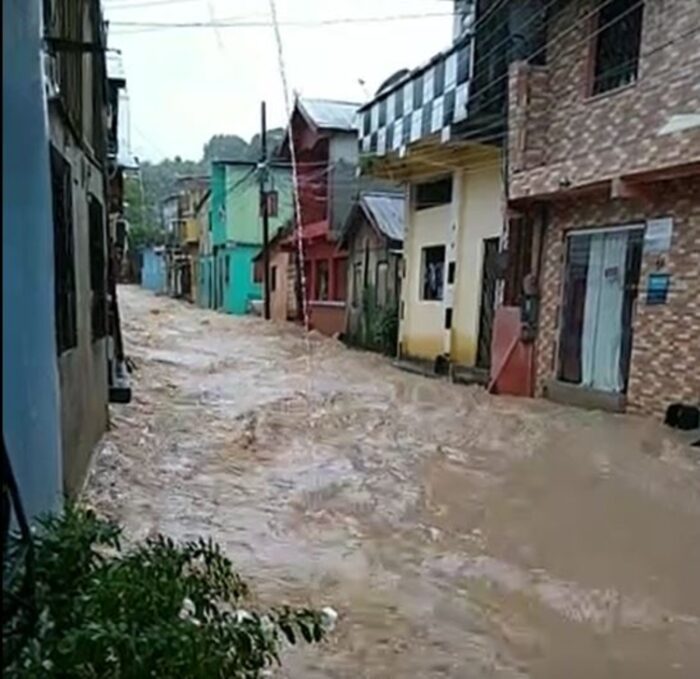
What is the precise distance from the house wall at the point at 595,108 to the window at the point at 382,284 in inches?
262

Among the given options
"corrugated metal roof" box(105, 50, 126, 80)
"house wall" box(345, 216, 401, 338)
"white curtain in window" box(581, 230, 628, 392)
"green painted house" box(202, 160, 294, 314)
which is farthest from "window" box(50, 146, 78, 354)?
"green painted house" box(202, 160, 294, 314)

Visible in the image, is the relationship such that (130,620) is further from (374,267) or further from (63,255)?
(374,267)

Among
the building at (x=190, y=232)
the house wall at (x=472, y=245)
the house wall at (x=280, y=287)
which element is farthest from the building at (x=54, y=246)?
the building at (x=190, y=232)

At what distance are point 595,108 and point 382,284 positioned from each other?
26.7ft

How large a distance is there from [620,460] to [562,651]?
4054mm

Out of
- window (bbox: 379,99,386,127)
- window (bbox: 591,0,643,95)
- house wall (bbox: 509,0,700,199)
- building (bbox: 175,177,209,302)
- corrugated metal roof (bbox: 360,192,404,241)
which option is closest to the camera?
house wall (bbox: 509,0,700,199)

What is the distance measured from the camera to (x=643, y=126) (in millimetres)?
8398

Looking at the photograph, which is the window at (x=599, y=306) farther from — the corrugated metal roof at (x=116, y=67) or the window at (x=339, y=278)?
the window at (x=339, y=278)

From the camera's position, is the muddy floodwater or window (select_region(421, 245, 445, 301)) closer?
the muddy floodwater

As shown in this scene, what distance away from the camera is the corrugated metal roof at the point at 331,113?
19844 mm

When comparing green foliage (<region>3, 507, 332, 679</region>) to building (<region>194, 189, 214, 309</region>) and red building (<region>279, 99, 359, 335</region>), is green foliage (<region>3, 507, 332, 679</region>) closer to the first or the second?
red building (<region>279, 99, 359, 335</region>)

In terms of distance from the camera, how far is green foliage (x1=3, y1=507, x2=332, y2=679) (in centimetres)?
163

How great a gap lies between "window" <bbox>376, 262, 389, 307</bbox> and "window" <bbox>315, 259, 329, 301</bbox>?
3.84 meters

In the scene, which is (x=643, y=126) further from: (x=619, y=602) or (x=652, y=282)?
(x=619, y=602)
